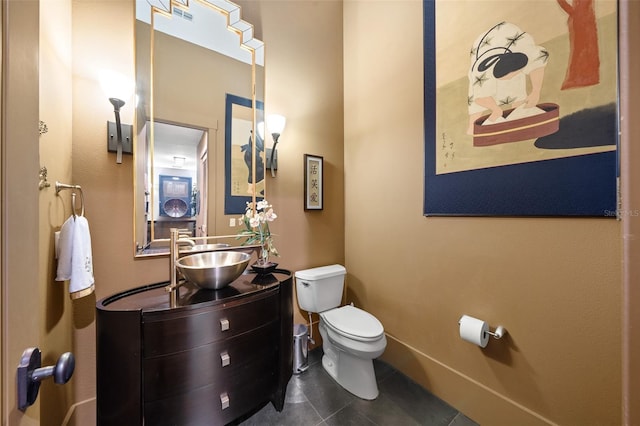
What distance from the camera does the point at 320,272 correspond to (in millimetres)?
2004

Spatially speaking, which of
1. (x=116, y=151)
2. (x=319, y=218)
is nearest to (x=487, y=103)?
(x=319, y=218)

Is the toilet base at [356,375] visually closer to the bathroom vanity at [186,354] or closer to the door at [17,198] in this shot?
the bathroom vanity at [186,354]

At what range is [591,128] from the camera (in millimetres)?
1116

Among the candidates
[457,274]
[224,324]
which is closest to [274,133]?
[224,324]

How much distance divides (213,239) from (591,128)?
2.15 meters

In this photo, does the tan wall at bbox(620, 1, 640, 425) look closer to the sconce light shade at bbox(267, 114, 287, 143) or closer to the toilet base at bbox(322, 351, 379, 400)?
the toilet base at bbox(322, 351, 379, 400)

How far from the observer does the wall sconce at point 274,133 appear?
190 cm

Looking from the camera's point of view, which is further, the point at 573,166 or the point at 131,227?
the point at 131,227

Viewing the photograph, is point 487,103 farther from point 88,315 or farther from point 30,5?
point 88,315

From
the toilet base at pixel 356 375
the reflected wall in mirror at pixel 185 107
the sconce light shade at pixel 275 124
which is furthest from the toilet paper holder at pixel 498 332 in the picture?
the sconce light shade at pixel 275 124

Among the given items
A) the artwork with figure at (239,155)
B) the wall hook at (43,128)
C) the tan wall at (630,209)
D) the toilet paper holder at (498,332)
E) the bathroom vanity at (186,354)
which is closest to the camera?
the tan wall at (630,209)

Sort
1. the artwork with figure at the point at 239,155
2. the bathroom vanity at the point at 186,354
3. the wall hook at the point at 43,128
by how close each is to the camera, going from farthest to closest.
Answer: the artwork with figure at the point at 239,155, the bathroom vanity at the point at 186,354, the wall hook at the point at 43,128

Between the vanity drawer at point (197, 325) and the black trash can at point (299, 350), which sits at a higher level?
the vanity drawer at point (197, 325)

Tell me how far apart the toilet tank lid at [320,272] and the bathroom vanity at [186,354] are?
490mm
